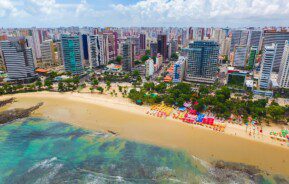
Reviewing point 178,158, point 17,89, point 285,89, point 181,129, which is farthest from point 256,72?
point 17,89

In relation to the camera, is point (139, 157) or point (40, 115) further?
point (40, 115)

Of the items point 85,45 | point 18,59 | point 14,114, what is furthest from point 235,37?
point 14,114

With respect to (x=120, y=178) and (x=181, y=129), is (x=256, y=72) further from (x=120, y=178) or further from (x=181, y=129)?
(x=120, y=178)

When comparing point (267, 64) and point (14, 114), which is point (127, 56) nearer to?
A: point (14, 114)

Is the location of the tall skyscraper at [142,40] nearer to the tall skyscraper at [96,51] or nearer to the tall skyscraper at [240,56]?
the tall skyscraper at [96,51]

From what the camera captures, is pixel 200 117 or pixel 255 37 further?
pixel 255 37

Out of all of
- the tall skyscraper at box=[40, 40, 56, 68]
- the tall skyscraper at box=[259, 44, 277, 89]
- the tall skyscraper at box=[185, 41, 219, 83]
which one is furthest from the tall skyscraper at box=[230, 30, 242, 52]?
the tall skyscraper at box=[40, 40, 56, 68]
